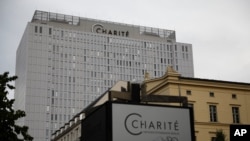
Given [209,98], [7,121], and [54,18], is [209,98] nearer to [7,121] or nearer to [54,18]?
[7,121]

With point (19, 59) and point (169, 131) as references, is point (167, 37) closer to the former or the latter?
point (19, 59)

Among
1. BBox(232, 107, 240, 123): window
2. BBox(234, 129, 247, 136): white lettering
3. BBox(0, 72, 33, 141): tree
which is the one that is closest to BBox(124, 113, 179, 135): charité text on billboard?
BBox(0, 72, 33, 141): tree

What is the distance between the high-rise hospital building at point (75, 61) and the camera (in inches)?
6786

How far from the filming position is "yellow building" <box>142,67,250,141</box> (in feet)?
191

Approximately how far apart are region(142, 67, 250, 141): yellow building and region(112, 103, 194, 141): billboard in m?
31.9

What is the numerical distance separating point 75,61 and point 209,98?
413 feet

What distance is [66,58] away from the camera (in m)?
182

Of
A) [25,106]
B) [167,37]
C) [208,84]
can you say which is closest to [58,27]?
[25,106]

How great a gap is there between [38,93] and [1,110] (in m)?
141

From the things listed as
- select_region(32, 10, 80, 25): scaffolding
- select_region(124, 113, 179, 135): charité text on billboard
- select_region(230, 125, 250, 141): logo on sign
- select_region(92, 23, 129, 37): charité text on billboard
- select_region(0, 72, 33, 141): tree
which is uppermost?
select_region(32, 10, 80, 25): scaffolding

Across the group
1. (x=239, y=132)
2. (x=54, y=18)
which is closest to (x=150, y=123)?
(x=239, y=132)

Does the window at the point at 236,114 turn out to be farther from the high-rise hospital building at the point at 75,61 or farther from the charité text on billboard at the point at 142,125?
the high-rise hospital building at the point at 75,61

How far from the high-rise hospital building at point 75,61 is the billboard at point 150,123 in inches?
5719

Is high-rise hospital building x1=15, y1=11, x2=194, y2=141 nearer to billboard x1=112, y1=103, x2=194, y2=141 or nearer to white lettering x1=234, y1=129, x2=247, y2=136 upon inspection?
billboard x1=112, y1=103, x2=194, y2=141
